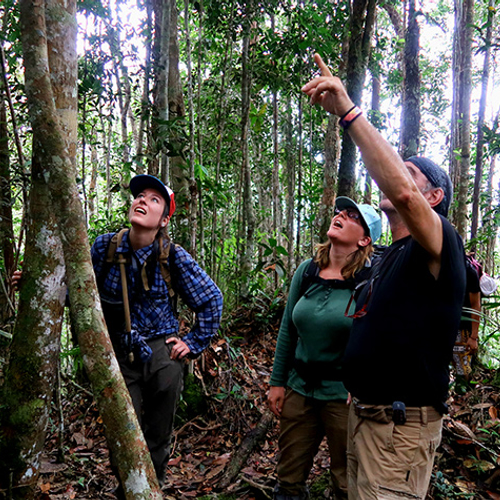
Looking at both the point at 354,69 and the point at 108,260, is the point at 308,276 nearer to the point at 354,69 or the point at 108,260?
the point at 108,260

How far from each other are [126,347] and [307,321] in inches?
46.7

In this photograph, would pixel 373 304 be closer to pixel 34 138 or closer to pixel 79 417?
pixel 34 138

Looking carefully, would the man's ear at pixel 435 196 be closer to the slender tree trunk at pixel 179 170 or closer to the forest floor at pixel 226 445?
the forest floor at pixel 226 445

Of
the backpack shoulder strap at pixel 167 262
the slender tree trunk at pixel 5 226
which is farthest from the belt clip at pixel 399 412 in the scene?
the slender tree trunk at pixel 5 226

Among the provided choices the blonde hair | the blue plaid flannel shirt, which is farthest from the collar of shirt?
the blonde hair

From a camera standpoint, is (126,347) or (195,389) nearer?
(126,347)

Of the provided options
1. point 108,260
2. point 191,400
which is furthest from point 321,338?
point 191,400

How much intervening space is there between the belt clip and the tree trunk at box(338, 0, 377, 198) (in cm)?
301

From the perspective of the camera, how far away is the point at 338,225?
294cm

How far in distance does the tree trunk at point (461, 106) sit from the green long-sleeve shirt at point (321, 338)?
16.8 ft

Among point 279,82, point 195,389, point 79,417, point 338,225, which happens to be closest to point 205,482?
point 195,389

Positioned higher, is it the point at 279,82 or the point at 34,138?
the point at 279,82

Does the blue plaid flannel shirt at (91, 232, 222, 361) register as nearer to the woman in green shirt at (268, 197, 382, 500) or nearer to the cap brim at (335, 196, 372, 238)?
Result: the woman in green shirt at (268, 197, 382, 500)

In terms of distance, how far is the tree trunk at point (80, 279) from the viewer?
1815 millimetres
